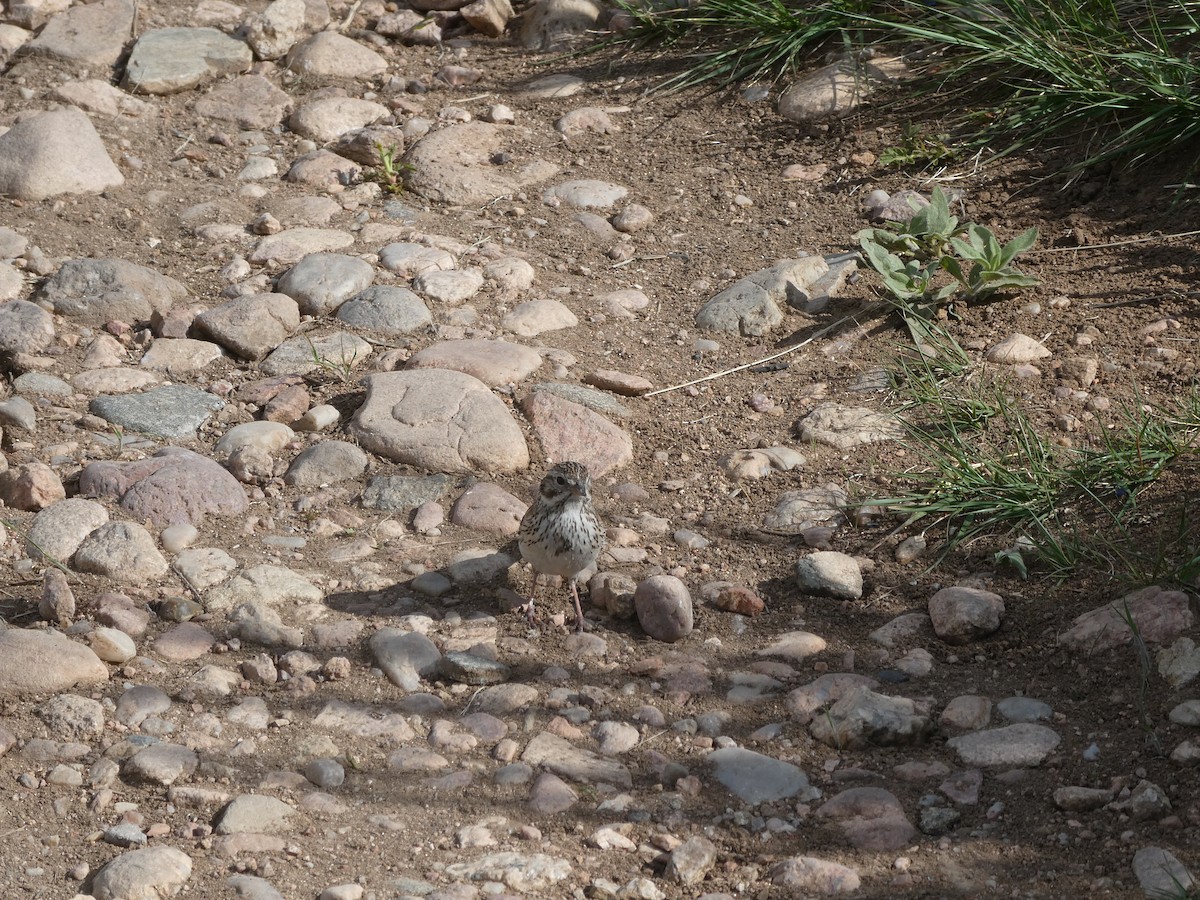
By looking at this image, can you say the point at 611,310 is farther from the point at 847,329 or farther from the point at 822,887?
the point at 822,887

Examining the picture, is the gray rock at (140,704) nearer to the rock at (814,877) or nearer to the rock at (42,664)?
the rock at (42,664)

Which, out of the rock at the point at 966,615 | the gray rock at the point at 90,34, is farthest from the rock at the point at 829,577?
the gray rock at the point at 90,34

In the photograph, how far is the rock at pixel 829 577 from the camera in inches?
187

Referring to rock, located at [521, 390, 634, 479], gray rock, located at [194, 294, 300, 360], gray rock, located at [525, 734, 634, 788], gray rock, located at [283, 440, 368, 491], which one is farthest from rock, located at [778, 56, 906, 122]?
gray rock, located at [525, 734, 634, 788]

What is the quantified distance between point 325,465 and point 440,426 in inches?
19.1

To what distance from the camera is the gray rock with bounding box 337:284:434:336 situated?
6121 mm

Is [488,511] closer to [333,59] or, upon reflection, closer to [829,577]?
[829,577]

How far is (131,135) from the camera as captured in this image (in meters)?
7.52

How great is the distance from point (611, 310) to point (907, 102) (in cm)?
243

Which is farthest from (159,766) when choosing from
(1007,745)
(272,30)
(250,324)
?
(272,30)

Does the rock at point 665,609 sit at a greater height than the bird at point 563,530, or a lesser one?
lesser

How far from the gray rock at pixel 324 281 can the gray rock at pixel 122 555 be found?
5.95 ft

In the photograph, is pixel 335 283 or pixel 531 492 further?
pixel 335 283

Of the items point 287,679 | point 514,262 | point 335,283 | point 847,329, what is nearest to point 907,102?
point 847,329
